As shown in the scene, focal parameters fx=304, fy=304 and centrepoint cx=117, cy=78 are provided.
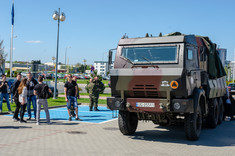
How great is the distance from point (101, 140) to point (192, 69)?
324 centimetres

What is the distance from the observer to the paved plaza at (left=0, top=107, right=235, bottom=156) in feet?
23.2

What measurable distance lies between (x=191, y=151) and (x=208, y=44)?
4773 mm

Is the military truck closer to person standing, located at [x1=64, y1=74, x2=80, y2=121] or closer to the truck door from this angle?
the truck door

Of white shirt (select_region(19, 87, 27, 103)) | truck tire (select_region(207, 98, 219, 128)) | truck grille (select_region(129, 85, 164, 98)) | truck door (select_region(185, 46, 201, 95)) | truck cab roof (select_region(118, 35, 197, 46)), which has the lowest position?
truck tire (select_region(207, 98, 219, 128))

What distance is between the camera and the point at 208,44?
35.4ft

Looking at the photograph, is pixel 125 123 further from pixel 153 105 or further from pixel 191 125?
pixel 191 125

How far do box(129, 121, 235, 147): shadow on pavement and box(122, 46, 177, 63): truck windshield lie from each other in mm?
2292

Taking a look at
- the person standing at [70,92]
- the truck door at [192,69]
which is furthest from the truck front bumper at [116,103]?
the person standing at [70,92]

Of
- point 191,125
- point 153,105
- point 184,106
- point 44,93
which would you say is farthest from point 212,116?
point 44,93

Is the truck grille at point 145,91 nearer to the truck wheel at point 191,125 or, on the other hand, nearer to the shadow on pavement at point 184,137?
the truck wheel at point 191,125

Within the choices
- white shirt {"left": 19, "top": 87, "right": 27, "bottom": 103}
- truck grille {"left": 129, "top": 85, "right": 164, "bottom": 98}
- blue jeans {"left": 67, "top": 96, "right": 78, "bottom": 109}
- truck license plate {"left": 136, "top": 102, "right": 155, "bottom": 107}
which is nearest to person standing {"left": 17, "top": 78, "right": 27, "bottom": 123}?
white shirt {"left": 19, "top": 87, "right": 27, "bottom": 103}

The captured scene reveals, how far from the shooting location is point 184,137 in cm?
A: 936

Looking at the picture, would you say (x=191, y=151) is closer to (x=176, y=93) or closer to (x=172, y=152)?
(x=172, y=152)

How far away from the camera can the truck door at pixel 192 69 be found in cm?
820
